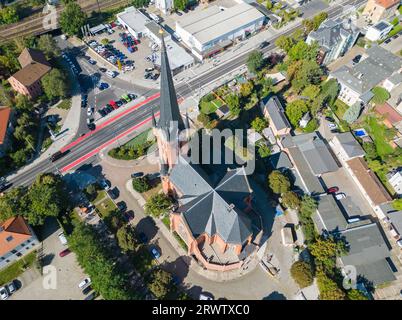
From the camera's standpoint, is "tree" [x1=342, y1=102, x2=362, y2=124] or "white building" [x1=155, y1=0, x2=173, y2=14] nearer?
"tree" [x1=342, y1=102, x2=362, y2=124]

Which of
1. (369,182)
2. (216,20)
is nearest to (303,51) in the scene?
(216,20)

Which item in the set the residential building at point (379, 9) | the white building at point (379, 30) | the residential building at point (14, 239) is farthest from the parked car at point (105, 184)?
the residential building at point (379, 9)

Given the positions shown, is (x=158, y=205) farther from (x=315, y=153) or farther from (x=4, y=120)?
(x=4, y=120)

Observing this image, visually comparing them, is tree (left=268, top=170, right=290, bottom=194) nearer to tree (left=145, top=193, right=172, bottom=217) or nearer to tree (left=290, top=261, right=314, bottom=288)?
tree (left=290, top=261, right=314, bottom=288)

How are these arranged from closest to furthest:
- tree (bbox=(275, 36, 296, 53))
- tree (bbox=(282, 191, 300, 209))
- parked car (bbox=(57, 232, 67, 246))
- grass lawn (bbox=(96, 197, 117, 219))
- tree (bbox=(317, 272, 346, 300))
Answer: tree (bbox=(317, 272, 346, 300)) < parked car (bbox=(57, 232, 67, 246)) < tree (bbox=(282, 191, 300, 209)) < grass lawn (bbox=(96, 197, 117, 219)) < tree (bbox=(275, 36, 296, 53))

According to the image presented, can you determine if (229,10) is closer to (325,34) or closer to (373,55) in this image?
(325,34)

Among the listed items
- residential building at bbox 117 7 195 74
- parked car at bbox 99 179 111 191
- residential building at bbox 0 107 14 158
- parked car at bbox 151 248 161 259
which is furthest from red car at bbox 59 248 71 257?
residential building at bbox 117 7 195 74

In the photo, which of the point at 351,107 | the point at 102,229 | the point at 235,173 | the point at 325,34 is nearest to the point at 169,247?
the point at 102,229
